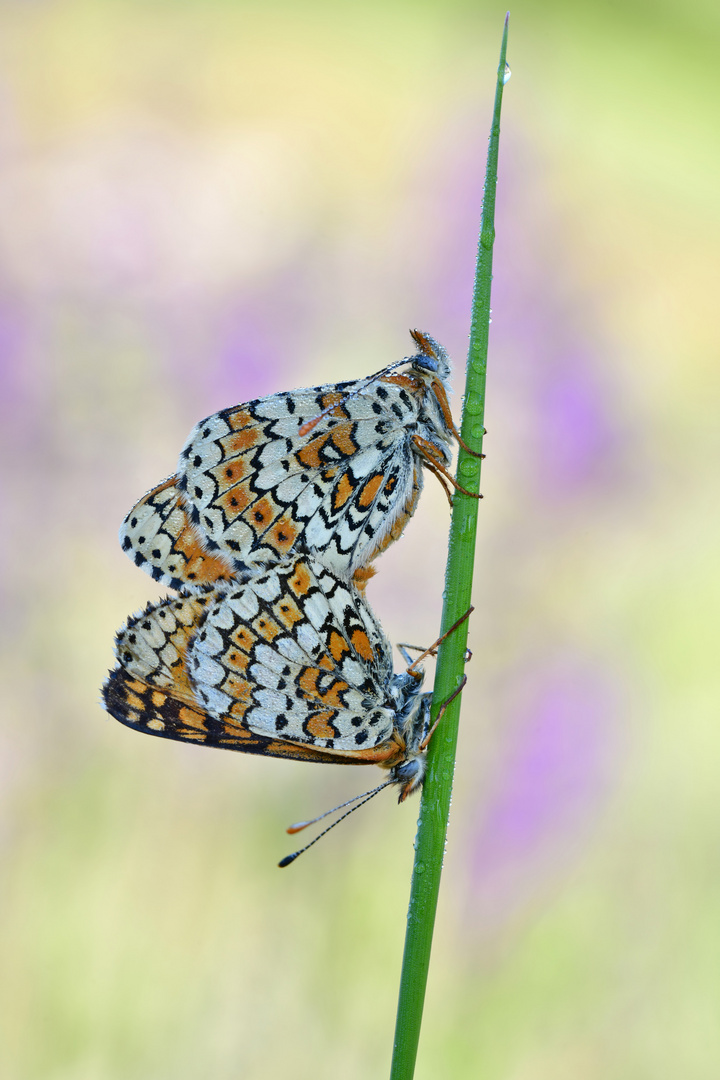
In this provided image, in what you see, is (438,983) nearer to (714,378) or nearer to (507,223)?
(714,378)

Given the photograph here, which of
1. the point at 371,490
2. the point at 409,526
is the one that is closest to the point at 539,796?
the point at 409,526

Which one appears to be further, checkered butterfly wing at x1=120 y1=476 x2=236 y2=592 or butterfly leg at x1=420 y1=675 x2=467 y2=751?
checkered butterfly wing at x1=120 y1=476 x2=236 y2=592

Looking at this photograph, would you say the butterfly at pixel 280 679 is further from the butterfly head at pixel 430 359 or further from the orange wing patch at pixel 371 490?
the butterfly head at pixel 430 359

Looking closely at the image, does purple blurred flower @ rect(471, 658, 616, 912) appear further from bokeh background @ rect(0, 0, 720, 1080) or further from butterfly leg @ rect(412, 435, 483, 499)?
butterfly leg @ rect(412, 435, 483, 499)

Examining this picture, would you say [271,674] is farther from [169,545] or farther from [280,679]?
[169,545]

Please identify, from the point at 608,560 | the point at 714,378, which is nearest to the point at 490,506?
the point at 608,560

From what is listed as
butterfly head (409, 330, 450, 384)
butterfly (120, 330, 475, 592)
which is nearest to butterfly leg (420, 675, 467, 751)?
butterfly (120, 330, 475, 592)
